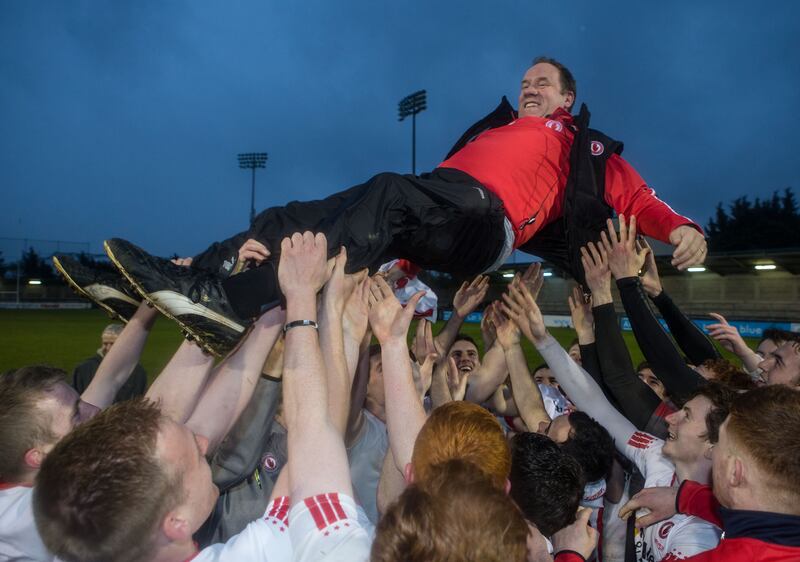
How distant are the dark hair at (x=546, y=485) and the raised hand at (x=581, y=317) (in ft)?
5.22

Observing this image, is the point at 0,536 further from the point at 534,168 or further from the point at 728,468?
the point at 534,168

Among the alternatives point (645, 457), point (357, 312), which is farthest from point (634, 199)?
point (357, 312)

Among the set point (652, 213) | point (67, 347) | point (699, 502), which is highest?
point (652, 213)

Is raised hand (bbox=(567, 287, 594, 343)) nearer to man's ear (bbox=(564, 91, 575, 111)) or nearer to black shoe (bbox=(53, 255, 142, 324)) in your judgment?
man's ear (bbox=(564, 91, 575, 111))

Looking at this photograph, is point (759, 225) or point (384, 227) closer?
point (384, 227)

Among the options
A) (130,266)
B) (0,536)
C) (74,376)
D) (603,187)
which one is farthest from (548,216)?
(74,376)

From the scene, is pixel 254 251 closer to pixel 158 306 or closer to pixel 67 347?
pixel 158 306

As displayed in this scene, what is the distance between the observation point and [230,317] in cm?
206

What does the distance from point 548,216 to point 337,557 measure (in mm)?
2506

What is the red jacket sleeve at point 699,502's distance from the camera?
6.90 feet

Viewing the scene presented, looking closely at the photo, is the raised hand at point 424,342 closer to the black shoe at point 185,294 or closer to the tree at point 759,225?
the black shoe at point 185,294

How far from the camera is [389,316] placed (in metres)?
2.20

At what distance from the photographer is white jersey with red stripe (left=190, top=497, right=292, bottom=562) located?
58.1 inches

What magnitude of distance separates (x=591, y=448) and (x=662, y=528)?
430 mm
